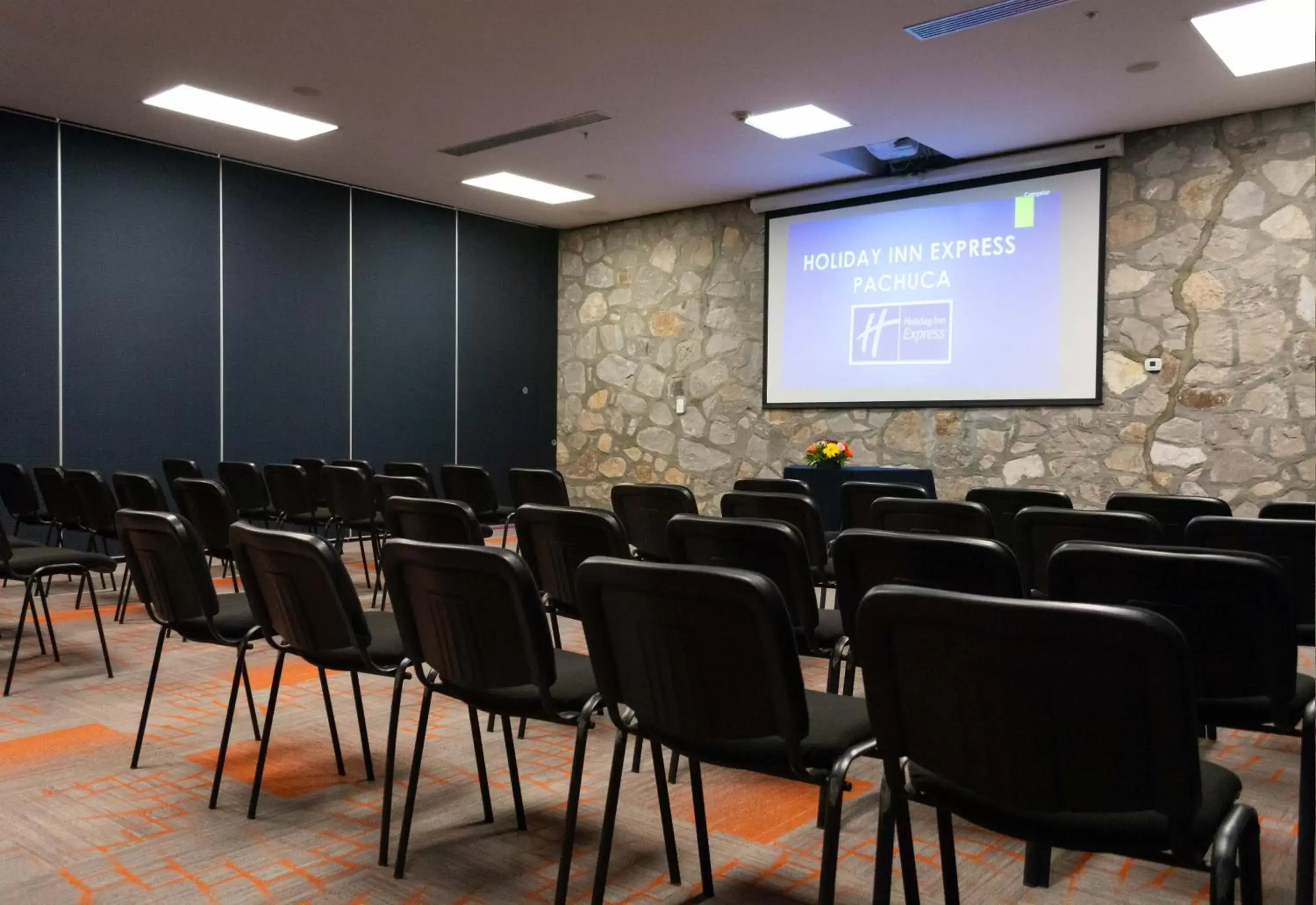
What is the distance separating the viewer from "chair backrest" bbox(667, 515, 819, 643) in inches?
101

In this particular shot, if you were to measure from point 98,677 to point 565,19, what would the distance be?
384cm

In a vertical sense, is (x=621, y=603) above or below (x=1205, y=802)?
above

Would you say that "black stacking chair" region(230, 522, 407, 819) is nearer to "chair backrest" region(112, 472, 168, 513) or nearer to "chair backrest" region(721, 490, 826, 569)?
"chair backrest" region(721, 490, 826, 569)

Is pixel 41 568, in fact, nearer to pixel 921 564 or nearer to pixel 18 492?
pixel 18 492

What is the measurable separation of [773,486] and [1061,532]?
1958 millimetres

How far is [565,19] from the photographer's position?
5.24m

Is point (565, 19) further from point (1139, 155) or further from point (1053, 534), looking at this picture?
point (1139, 155)

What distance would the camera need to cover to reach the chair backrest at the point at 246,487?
6.21 meters

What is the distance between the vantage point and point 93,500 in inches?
201

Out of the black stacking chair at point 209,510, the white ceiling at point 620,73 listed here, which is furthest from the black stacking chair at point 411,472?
the white ceiling at point 620,73

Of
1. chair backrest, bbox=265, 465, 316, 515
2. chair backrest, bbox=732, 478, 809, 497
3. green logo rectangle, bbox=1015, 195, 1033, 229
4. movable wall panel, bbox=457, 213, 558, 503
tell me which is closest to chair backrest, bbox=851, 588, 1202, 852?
chair backrest, bbox=732, 478, 809, 497

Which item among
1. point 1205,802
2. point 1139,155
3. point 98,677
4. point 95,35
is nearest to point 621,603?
point 1205,802

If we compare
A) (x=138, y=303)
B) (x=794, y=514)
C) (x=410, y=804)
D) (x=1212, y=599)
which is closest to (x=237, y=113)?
(x=138, y=303)

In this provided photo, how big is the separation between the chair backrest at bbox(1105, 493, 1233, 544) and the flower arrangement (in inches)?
142
